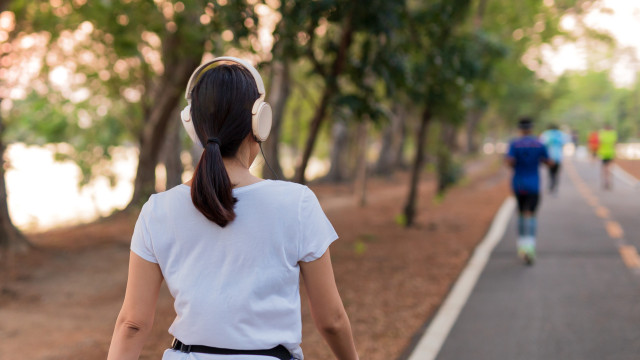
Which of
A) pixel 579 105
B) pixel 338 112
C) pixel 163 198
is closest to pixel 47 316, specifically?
pixel 338 112

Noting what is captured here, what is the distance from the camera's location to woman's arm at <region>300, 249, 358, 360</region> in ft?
6.01

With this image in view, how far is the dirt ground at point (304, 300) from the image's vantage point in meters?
6.01

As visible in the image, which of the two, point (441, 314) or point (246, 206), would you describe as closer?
point (246, 206)

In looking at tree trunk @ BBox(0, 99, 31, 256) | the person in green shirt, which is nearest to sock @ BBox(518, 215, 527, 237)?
tree trunk @ BBox(0, 99, 31, 256)

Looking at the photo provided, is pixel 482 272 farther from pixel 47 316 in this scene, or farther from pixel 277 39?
pixel 47 316

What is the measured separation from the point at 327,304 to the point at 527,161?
8002mm

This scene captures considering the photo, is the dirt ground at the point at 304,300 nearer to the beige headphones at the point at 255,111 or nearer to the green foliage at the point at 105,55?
the green foliage at the point at 105,55

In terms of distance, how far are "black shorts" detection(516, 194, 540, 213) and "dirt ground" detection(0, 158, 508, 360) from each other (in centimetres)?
111

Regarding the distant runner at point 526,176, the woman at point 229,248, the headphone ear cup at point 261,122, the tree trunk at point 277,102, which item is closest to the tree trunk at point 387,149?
the tree trunk at point 277,102

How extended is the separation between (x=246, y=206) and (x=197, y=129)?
0.93 ft

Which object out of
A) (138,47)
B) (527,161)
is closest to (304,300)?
(527,161)

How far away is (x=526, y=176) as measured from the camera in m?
9.40

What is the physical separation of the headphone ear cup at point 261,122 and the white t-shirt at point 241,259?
0.15 m

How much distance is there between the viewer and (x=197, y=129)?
1.89 metres
